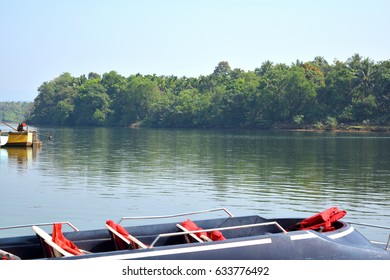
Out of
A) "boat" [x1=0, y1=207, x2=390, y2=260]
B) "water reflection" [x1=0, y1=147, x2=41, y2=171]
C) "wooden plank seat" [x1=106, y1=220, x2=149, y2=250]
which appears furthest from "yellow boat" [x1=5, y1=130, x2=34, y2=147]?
"wooden plank seat" [x1=106, y1=220, x2=149, y2=250]

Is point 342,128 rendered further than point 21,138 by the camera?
Yes

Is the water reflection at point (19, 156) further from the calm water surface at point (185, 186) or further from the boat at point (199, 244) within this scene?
the boat at point (199, 244)

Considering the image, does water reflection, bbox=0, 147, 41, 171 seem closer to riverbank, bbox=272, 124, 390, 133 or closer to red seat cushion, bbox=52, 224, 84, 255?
red seat cushion, bbox=52, 224, 84, 255

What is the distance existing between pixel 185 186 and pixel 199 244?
901 inches

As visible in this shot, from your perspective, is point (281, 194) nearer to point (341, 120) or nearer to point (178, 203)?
point (178, 203)

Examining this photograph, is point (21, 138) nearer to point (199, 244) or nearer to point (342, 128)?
point (199, 244)

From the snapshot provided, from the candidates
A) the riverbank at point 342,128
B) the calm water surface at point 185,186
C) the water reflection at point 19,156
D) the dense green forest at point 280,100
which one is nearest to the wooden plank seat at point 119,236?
the calm water surface at point 185,186

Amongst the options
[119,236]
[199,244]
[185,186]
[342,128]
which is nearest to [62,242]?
[119,236]

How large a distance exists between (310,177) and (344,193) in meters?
7.08

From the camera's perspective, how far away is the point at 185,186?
35.3 metres

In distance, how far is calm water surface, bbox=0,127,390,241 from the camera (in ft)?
88.4

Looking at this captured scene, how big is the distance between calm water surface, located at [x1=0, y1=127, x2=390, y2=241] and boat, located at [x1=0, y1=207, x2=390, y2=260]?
872 centimetres
